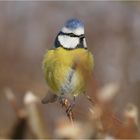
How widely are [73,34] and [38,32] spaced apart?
3939mm

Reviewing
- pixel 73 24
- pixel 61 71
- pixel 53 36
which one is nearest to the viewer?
pixel 73 24

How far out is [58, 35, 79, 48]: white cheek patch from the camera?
0.97m

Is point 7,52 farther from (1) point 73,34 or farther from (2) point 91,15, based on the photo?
(1) point 73,34

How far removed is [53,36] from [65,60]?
3624 mm

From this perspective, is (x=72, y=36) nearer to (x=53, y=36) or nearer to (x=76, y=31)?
(x=76, y=31)

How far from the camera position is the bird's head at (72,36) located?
888 mm

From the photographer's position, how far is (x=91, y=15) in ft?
16.1

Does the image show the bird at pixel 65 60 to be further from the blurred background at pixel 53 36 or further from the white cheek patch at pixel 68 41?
the blurred background at pixel 53 36

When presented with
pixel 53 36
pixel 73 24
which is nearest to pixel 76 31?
pixel 73 24

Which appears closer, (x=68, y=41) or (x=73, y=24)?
(x=73, y=24)

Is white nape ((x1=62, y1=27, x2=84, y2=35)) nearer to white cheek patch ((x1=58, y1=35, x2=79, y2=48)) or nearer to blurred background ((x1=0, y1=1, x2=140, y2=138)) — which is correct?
white cheek patch ((x1=58, y1=35, x2=79, y2=48))

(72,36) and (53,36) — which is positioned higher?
(72,36)

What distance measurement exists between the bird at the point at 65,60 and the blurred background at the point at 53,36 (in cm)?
199

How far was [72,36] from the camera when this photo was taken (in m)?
0.96
